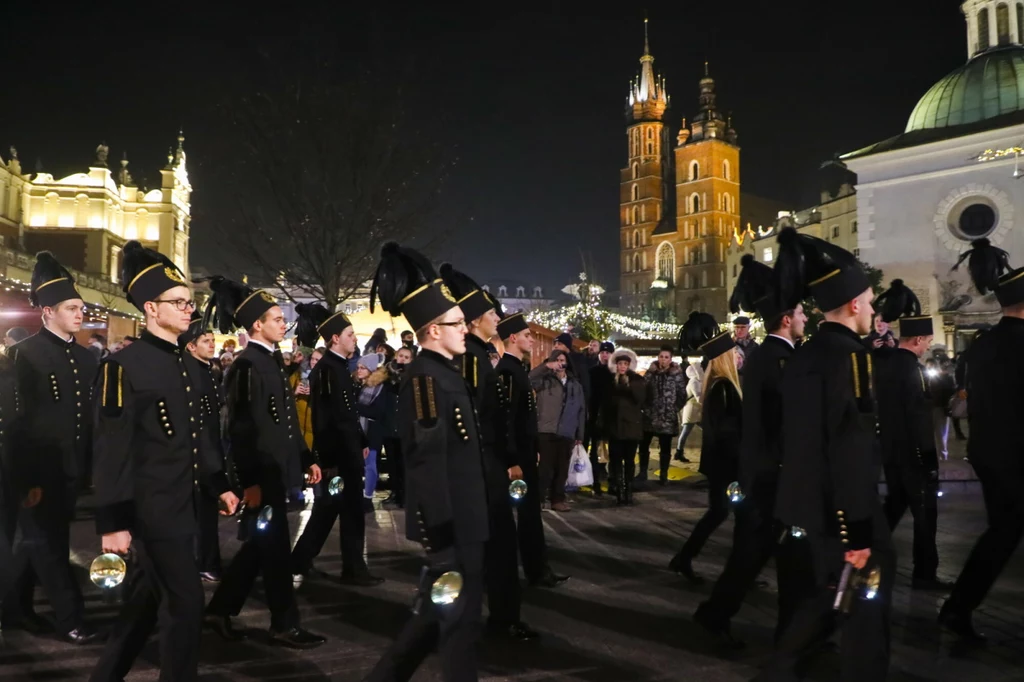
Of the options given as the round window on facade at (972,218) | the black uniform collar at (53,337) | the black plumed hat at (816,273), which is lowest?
the black uniform collar at (53,337)

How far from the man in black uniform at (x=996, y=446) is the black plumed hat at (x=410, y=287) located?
11.7 ft

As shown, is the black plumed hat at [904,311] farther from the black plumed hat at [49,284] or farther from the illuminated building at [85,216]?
the illuminated building at [85,216]

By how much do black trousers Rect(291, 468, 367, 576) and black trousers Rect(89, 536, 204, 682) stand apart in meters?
2.52

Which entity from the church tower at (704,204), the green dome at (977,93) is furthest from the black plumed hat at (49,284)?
the church tower at (704,204)

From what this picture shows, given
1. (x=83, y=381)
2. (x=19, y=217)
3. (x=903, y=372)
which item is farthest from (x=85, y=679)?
(x=19, y=217)

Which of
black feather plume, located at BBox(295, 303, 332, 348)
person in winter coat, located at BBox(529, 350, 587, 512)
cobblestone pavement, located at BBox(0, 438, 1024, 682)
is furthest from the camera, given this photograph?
person in winter coat, located at BBox(529, 350, 587, 512)

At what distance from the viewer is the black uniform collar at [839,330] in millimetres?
3855

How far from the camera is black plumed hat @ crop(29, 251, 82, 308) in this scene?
564cm

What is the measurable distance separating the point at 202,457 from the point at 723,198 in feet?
370

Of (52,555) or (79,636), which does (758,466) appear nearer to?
(79,636)

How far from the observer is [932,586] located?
6.30 m

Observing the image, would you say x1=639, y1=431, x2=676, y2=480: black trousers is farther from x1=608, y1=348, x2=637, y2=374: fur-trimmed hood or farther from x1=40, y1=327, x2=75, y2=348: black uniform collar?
x1=40, y1=327, x2=75, y2=348: black uniform collar

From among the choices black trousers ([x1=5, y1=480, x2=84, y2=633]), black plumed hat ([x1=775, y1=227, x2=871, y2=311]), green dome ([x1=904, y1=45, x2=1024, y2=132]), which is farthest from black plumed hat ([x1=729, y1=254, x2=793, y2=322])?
green dome ([x1=904, y1=45, x2=1024, y2=132])

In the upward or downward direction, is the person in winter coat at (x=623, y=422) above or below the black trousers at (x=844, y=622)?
above
